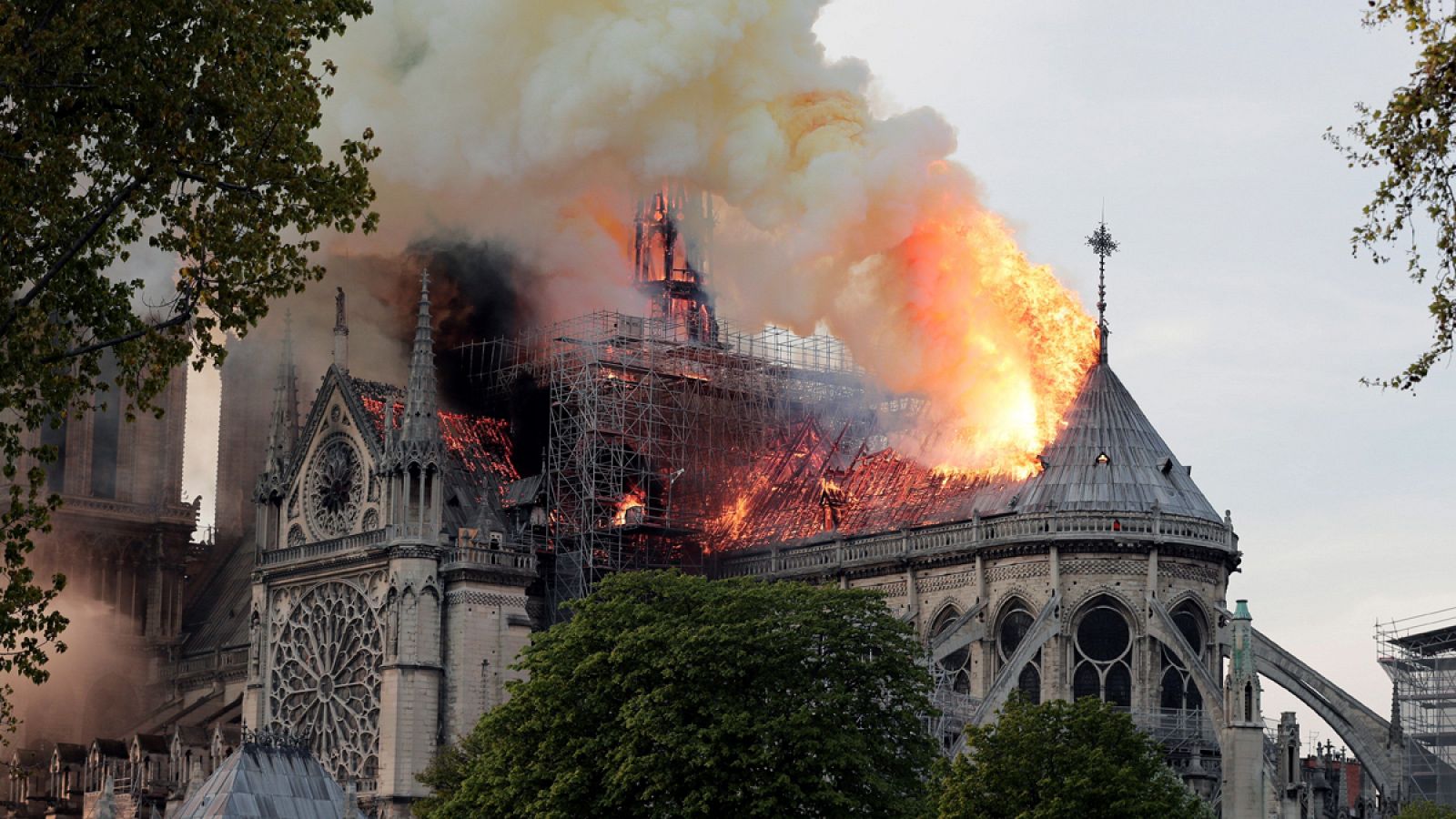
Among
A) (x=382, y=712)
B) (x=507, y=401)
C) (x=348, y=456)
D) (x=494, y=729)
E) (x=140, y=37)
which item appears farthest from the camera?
(x=507, y=401)

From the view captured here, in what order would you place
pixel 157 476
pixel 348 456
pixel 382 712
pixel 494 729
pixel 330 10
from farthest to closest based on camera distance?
1. pixel 157 476
2. pixel 348 456
3. pixel 382 712
4. pixel 494 729
5. pixel 330 10

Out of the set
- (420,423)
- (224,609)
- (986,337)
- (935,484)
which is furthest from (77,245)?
(224,609)

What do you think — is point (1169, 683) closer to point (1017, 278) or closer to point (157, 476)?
point (1017, 278)

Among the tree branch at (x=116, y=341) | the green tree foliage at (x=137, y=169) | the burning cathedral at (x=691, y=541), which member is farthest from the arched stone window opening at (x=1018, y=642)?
the tree branch at (x=116, y=341)

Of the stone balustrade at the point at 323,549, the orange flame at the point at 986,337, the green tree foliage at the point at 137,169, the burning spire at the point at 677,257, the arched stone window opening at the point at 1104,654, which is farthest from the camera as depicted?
the burning spire at the point at 677,257

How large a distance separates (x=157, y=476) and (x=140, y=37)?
3450 inches

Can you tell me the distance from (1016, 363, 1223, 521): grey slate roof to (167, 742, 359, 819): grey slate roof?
24.4 m

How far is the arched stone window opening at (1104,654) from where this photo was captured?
3167 inches

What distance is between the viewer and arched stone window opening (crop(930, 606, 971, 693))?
8250cm

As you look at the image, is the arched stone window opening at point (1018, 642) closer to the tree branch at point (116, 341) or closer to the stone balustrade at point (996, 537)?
the stone balustrade at point (996, 537)

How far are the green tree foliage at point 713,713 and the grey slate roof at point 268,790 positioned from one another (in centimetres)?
855

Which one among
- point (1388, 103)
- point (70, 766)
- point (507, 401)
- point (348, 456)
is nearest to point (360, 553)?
point (348, 456)

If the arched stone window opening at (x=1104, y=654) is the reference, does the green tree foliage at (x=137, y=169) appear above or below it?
above

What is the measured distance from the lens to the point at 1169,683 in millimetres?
80375
